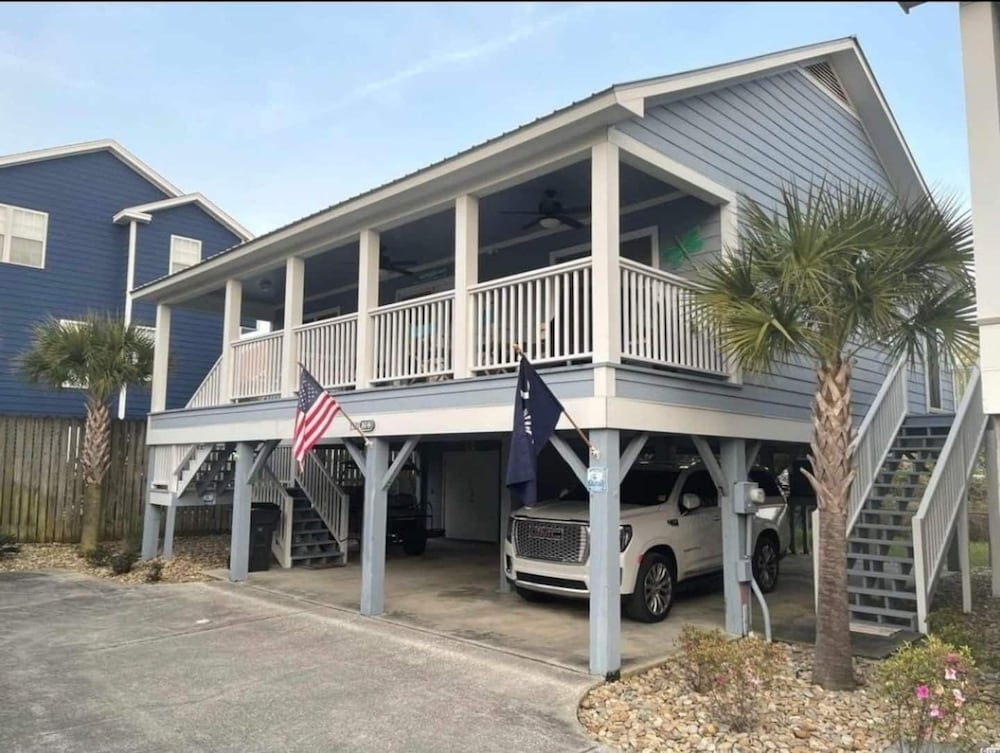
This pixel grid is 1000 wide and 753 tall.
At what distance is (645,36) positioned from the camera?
2.94 metres

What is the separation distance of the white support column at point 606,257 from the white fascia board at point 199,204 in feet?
51.7

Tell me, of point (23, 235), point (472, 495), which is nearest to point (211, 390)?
point (472, 495)

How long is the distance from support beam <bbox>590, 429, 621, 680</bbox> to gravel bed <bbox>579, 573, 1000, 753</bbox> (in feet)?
0.78

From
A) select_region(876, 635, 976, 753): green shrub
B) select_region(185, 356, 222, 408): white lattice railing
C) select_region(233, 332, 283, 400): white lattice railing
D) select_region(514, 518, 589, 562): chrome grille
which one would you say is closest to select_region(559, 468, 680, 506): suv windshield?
select_region(514, 518, 589, 562): chrome grille

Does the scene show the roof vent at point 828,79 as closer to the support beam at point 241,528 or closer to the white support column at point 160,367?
the support beam at point 241,528

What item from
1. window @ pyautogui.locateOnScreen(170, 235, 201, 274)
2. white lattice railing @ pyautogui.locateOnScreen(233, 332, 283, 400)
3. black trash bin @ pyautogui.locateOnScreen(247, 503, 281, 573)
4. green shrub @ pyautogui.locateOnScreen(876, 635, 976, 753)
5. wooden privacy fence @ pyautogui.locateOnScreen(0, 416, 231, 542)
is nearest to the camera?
green shrub @ pyautogui.locateOnScreen(876, 635, 976, 753)

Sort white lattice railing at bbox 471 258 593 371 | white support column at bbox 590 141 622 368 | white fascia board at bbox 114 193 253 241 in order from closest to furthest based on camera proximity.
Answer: white support column at bbox 590 141 622 368
white lattice railing at bbox 471 258 593 371
white fascia board at bbox 114 193 253 241

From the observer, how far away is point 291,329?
10.6 metres

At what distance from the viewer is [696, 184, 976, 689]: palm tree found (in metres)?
6.01

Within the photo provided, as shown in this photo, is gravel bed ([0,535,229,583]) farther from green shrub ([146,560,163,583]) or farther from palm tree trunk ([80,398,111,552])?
palm tree trunk ([80,398,111,552])

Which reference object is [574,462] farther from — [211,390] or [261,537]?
[211,390]

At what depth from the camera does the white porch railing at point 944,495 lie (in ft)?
25.3

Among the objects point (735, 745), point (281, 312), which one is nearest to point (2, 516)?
Answer: point (281, 312)

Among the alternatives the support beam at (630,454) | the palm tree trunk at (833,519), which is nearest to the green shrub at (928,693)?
the palm tree trunk at (833,519)
